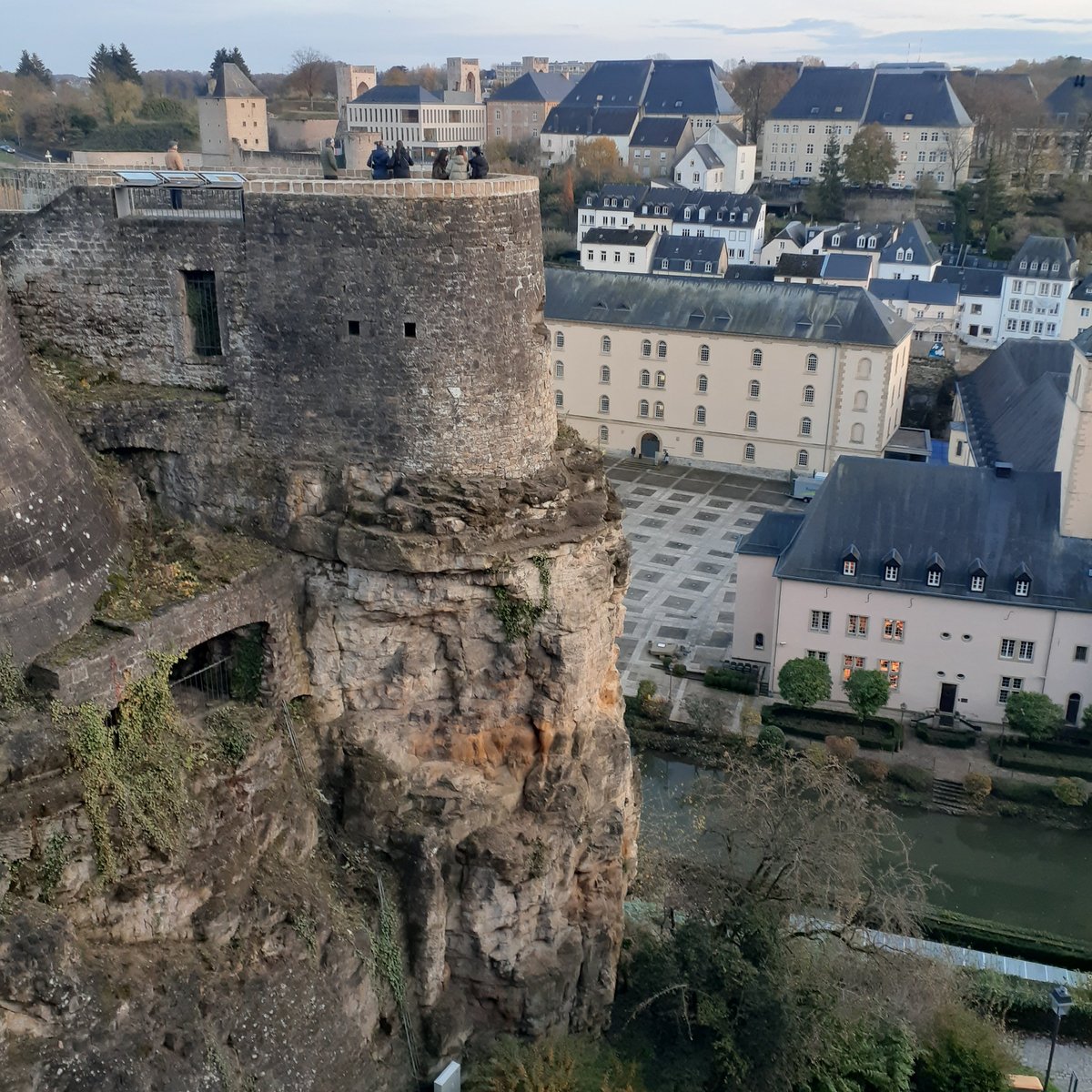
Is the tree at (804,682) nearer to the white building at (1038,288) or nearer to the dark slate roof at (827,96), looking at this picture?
the white building at (1038,288)

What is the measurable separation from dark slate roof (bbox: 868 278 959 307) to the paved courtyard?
2182 centimetres

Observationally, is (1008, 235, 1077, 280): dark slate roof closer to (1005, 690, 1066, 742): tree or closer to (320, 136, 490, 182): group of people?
(1005, 690, 1066, 742): tree

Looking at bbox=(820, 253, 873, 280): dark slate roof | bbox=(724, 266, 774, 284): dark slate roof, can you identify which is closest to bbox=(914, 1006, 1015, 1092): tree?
bbox=(724, 266, 774, 284): dark slate roof

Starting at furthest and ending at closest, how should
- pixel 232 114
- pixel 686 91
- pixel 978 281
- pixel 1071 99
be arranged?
pixel 1071 99 < pixel 686 91 < pixel 978 281 < pixel 232 114

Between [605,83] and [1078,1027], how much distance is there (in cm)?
10485

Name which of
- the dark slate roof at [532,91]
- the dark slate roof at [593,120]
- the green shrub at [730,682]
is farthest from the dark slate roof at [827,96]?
the green shrub at [730,682]

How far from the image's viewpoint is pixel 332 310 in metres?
16.6

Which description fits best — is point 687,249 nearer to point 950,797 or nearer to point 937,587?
point 937,587

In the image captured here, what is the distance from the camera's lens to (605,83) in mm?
114062

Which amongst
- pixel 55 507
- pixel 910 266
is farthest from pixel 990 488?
pixel 910 266

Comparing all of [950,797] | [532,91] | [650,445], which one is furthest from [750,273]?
[532,91]

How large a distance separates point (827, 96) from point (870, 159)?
57.5 feet

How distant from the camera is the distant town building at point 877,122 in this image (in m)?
102

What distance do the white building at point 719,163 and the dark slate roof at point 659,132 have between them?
2.30 meters
